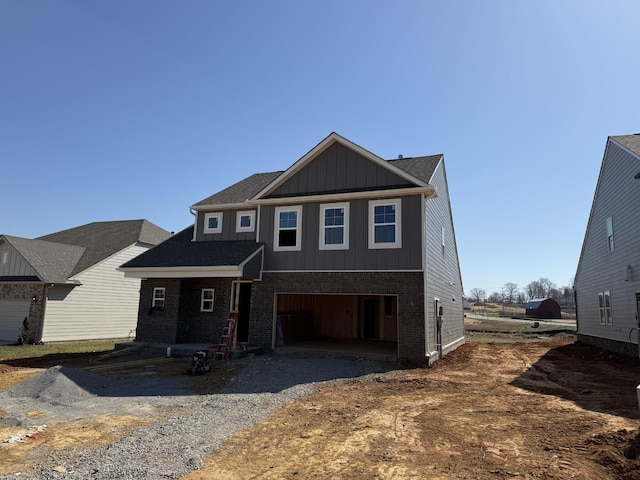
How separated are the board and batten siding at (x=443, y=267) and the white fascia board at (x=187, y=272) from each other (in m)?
6.46

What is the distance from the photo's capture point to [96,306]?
2206cm

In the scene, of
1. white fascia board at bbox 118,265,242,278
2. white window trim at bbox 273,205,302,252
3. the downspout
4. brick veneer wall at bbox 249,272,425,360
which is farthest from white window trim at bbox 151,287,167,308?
the downspout

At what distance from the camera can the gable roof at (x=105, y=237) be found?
23.1 meters

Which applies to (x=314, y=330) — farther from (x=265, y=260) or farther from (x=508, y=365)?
(x=508, y=365)

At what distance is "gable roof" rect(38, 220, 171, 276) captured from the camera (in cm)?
2308

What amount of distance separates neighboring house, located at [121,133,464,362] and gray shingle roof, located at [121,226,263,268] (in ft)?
0.19

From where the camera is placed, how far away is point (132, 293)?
961 inches

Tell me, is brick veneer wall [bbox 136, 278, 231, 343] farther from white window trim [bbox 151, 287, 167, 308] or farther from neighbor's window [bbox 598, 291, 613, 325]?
neighbor's window [bbox 598, 291, 613, 325]

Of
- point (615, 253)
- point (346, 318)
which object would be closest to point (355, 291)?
point (346, 318)

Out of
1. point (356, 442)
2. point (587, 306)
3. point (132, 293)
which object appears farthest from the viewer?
point (132, 293)

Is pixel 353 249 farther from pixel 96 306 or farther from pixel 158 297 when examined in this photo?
pixel 96 306

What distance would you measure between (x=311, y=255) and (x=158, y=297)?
682 centimetres

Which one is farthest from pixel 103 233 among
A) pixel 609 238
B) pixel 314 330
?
pixel 609 238

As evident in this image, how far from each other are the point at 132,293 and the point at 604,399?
2349 cm
